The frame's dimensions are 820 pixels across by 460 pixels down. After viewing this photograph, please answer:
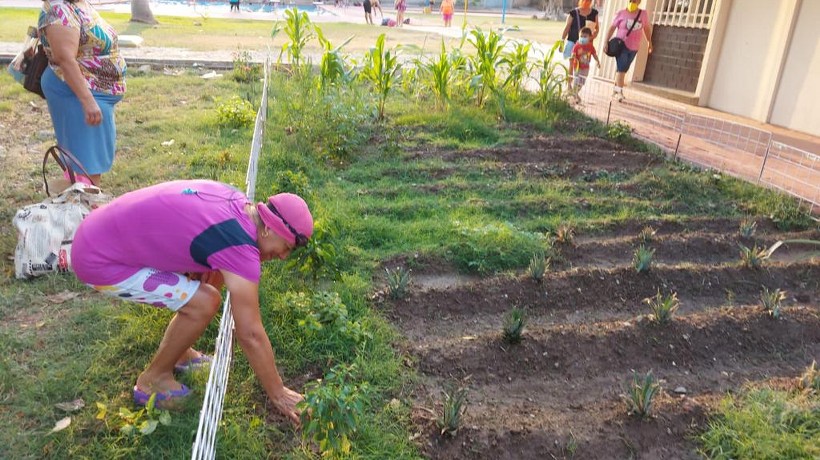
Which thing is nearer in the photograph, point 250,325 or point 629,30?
point 250,325

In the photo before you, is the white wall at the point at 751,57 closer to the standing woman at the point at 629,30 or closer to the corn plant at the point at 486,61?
the standing woman at the point at 629,30

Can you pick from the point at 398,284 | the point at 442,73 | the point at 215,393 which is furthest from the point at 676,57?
the point at 215,393

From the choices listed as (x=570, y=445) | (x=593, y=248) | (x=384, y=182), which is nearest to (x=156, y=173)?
(x=384, y=182)

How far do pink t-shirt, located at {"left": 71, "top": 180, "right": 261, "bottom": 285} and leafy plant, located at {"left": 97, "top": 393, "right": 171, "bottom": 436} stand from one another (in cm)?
54

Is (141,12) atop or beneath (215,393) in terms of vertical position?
atop

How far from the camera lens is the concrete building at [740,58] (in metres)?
7.81

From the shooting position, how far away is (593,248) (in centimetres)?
439

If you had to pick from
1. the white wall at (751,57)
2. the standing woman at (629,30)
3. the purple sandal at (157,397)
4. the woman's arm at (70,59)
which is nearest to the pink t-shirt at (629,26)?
the standing woman at (629,30)

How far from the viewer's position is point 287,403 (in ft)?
8.61

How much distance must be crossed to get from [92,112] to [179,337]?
2011 mm

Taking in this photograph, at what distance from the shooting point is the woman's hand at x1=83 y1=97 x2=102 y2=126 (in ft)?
12.5

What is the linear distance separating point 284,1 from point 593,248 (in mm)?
34855

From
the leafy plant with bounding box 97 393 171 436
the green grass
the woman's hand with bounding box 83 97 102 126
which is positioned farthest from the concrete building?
the leafy plant with bounding box 97 393 171 436

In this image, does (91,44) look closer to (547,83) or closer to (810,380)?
(810,380)
